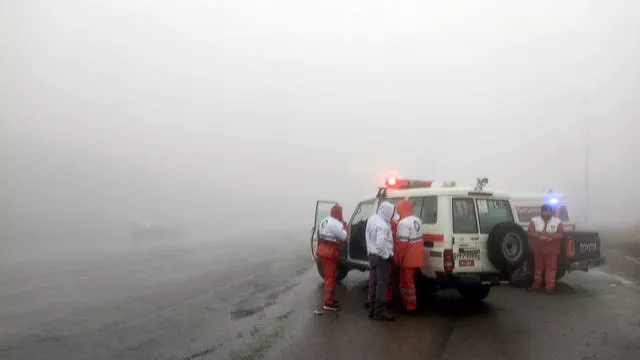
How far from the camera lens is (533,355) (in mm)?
5355

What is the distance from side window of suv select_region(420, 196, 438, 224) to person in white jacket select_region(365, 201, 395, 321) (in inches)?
34.5

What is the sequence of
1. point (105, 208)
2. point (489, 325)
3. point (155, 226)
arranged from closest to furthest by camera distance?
point (489, 325) → point (155, 226) → point (105, 208)

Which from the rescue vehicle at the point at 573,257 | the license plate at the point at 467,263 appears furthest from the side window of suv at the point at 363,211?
the rescue vehicle at the point at 573,257

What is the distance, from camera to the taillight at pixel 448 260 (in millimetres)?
7004

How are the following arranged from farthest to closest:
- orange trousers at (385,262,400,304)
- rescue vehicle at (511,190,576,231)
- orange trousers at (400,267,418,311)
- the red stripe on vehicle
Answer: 1. rescue vehicle at (511,190,576,231)
2. orange trousers at (385,262,400,304)
3. the red stripe on vehicle
4. orange trousers at (400,267,418,311)

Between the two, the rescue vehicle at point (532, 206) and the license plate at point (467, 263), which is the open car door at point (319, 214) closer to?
the license plate at point (467, 263)

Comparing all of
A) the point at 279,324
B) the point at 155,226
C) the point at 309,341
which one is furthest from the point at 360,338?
the point at 155,226

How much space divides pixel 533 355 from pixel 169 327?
475cm

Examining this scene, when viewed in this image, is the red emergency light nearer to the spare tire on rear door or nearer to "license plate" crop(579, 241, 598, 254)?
the spare tire on rear door

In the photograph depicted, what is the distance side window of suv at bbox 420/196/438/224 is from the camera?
7.47 meters

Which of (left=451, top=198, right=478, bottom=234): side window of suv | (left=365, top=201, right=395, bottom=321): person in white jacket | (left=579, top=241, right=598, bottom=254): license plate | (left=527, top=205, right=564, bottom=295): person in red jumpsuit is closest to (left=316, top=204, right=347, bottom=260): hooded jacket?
(left=365, top=201, right=395, bottom=321): person in white jacket

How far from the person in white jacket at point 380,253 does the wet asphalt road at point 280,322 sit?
Result: 1.01 feet

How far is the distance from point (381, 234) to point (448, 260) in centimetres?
112

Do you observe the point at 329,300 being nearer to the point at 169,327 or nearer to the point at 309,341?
the point at 309,341
